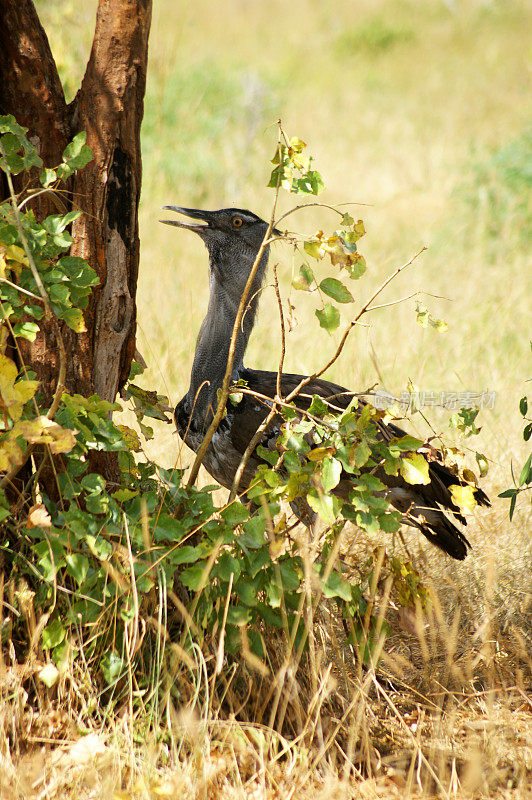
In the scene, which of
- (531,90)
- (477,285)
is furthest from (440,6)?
(477,285)

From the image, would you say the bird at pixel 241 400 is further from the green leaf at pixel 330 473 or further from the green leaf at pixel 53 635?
the green leaf at pixel 53 635

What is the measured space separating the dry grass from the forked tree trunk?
32.7 inches

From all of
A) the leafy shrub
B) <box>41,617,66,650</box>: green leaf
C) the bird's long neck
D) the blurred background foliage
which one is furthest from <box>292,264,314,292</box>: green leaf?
the bird's long neck

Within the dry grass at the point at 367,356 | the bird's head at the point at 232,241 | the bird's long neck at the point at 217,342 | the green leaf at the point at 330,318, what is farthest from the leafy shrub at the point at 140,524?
the bird's head at the point at 232,241

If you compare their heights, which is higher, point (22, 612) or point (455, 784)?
point (22, 612)

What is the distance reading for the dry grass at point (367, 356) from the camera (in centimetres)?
217

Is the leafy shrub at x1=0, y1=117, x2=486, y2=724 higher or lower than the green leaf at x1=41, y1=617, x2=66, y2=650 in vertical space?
higher

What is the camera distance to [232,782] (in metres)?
2.19

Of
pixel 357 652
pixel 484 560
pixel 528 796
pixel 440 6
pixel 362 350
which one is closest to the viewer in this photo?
pixel 528 796

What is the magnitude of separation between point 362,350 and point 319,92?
26.8 ft

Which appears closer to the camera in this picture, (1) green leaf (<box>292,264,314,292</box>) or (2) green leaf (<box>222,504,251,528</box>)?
(1) green leaf (<box>292,264,314,292</box>)

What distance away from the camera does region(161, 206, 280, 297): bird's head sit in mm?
3545

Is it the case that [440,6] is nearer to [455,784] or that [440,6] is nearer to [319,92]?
[319,92]

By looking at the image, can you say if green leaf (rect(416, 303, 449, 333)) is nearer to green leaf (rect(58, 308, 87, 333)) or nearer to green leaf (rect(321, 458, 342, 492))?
green leaf (rect(321, 458, 342, 492))
